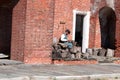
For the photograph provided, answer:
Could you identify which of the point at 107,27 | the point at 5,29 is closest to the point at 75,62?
the point at 5,29

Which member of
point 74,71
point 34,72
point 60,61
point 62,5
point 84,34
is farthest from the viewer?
point 84,34

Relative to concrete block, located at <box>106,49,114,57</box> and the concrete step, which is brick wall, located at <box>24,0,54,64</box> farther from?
concrete block, located at <box>106,49,114,57</box>

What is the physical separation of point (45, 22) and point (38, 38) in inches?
27.8

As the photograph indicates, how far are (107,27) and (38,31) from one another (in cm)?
821

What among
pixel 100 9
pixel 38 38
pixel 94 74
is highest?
pixel 100 9

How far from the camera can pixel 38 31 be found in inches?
615

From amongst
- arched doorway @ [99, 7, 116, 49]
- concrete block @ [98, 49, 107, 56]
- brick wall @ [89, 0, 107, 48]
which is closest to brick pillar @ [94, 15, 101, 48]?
brick wall @ [89, 0, 107, 48]

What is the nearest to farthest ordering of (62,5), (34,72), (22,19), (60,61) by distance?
(34,72)
(22,19)
(60,61)
(62,5)

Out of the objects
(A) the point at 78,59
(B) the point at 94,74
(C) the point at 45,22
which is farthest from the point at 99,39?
(B) the point at 94,74

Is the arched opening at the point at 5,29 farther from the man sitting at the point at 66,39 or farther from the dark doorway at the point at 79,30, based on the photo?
the dark doorway at the point at 79,30

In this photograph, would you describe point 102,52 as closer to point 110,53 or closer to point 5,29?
point 110,53

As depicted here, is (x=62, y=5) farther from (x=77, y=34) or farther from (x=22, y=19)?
(x=22, y=19)

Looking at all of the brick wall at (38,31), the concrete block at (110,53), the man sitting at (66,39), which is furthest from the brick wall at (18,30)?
the concrete block at (110,53)

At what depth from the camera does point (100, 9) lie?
73.5ft
